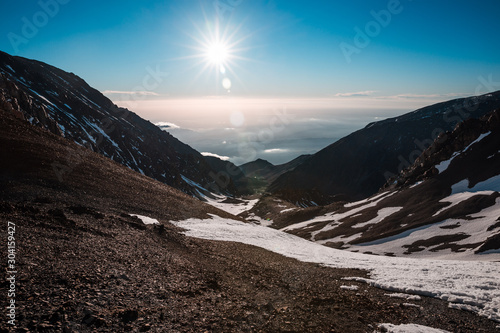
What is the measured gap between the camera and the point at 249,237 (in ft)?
138

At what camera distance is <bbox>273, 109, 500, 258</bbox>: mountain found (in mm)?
55188

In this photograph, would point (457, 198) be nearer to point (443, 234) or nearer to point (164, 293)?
point (443, 234)

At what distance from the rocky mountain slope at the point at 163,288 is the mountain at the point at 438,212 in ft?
137

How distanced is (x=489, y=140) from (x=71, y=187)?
404 feet

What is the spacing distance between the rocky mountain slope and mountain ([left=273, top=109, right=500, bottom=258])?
4170 centimetres

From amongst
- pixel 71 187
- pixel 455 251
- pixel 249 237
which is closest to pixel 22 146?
pixel 71 187

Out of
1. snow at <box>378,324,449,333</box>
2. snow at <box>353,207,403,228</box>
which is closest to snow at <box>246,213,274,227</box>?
snow at <box>353,207,403,228</box>

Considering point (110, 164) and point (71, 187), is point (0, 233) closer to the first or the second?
point (71, 187)

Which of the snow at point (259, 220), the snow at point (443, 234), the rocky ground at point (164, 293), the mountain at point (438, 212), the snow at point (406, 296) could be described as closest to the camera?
the rocky ground at point (164, 293)

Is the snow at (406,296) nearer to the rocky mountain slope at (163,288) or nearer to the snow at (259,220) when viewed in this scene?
the rocky mountain slope at (163,288)

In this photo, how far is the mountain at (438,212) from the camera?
55.2 m

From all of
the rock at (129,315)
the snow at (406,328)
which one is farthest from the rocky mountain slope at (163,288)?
the snow at (406,328)

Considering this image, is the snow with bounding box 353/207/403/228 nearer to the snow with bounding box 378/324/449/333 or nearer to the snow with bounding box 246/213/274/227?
the snow with bounding box 246/213/274/227

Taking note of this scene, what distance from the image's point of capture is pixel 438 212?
229ft
